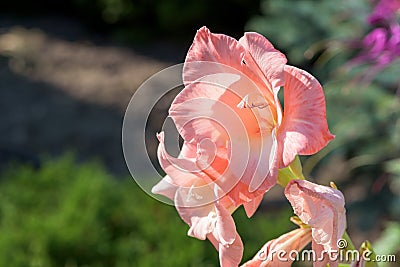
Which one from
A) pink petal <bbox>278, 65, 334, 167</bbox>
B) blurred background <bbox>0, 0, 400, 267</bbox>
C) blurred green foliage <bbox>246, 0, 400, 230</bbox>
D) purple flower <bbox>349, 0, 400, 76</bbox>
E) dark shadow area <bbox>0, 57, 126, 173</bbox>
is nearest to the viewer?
pink petal <bbox>278, 65, 334, 167</bbox>

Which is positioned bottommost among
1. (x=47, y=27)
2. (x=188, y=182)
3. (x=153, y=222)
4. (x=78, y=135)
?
(x=47, y=27)

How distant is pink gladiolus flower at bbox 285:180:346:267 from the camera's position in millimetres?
448

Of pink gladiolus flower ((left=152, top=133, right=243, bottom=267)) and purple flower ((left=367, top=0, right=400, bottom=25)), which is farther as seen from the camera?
purple flower ((left=367, top=0, right=400, bottom=25))

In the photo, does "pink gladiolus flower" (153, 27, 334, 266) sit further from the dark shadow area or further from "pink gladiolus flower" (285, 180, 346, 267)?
the dark shadow area

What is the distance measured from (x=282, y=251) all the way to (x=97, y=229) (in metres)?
1.38

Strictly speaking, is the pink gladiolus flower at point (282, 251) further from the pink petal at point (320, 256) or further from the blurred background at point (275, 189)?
the blurred background at point (275, 189)

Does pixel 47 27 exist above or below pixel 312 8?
below

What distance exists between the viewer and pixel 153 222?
193cm

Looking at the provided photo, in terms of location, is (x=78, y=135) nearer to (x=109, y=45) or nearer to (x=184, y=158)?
(x=109, y=45)

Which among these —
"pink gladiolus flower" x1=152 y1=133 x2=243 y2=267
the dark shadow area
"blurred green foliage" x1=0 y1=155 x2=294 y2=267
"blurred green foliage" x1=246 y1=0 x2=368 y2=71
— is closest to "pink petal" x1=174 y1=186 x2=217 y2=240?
"pink gladiolus flower" x1=152 y1=133 x2=243 y2=267

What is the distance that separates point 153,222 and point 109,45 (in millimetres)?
3466

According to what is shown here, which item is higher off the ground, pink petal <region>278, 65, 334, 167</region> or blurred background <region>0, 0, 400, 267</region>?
pink petal <region>278, 65, 334, 167</region>

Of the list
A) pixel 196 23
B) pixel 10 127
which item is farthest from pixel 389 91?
pixel 196 23

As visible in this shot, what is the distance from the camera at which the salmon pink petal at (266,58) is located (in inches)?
17.9
